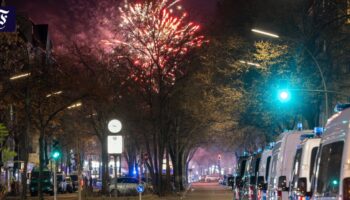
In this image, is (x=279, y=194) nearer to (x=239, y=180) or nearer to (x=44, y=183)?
(x=239, y=180)

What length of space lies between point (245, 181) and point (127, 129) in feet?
102

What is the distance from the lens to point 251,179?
23844 mm

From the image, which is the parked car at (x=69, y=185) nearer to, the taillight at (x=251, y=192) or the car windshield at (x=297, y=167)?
the taillight at (x=251, y=192)

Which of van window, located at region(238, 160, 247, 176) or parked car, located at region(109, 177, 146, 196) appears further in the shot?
parked car, located at region(109, 177, 146, 196)

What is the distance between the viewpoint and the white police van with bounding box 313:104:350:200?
823cm

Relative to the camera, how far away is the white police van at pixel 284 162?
16109 mm

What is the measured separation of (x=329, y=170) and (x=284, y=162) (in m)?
7.18

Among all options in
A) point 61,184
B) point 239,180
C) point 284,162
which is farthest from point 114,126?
point 61,184

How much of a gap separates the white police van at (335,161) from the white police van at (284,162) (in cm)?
546

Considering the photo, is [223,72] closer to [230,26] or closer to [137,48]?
[230,26]

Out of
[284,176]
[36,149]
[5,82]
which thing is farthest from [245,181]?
[36,149]

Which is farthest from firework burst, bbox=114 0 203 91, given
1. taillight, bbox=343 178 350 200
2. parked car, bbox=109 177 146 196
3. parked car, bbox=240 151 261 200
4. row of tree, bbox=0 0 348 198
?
taillight, bbox=343 178 350 200

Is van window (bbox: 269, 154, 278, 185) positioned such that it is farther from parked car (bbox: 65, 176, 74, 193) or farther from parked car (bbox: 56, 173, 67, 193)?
A: parked car (bbox: 65, 176, 74, 193)

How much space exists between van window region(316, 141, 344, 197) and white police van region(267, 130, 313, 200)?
542 cm
